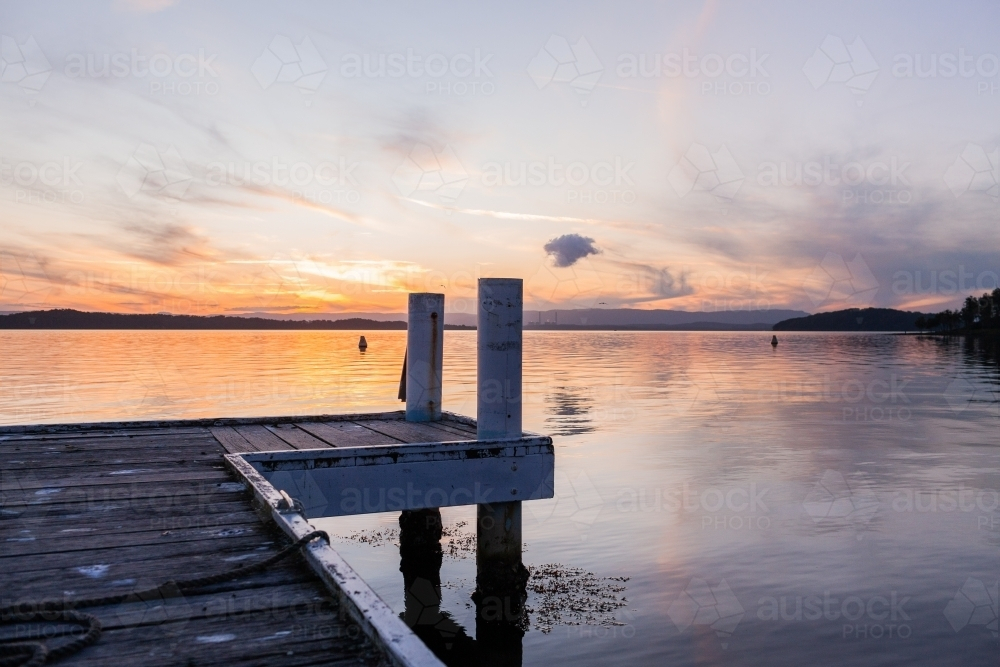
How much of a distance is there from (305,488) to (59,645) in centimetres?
416

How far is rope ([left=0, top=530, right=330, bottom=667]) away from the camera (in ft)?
9.46

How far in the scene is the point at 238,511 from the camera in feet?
17.4

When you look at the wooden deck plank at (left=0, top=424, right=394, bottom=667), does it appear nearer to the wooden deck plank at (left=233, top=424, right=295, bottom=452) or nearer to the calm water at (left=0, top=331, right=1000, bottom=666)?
the wooden deck plank at (left=233, top=424, right=295, bottom=452)

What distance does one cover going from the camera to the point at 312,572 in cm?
391

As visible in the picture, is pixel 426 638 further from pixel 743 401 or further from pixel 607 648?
pixel 743 401

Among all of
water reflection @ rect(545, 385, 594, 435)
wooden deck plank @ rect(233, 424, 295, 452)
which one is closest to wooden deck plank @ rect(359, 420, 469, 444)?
wooden deck plank @ rect(233, 424, 295, 452)

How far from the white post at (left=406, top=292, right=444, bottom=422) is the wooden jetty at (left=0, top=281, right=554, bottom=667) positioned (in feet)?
0.10

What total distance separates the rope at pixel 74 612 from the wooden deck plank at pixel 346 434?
415 cm

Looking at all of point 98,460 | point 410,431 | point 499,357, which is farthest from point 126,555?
point 410,431

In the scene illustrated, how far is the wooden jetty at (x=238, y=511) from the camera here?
312 centimetres

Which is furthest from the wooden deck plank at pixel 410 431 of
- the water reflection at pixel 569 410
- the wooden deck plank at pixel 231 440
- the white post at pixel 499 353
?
the water reflection at pixel 569 410

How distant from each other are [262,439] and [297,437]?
40 cm

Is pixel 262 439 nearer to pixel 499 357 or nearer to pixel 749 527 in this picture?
pixel 499 357

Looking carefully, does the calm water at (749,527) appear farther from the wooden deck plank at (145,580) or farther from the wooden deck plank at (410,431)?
the wooden deck plank at (145,580)
